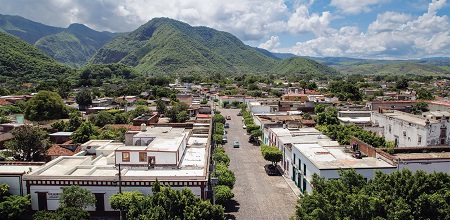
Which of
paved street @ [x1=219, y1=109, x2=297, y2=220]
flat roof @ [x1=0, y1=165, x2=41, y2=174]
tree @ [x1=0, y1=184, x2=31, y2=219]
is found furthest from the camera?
paved street @ [x1=219, y1=109, x2=297, y2=220]

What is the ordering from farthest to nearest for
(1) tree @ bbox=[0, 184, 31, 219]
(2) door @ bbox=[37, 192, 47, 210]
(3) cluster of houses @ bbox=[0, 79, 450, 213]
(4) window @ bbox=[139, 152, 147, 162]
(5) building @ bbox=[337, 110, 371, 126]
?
(5) building @ bbox=[337, 110, 371, 126]
(4) window @ bbox=[139, 152, 147, 162]
(2) door @ bbox=[37, 192, 47, 210]
(3) cluster of houses @ bbox=[0, 79, 450, 213]
(1) tree @ bbox=[0, 184, 31, 219]

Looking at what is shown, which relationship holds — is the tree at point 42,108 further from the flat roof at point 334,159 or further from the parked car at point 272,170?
the flat roof at point 334,159

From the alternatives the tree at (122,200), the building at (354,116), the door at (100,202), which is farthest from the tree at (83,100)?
the tree at (122,200)

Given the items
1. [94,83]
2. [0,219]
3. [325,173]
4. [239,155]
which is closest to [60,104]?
[239,155]

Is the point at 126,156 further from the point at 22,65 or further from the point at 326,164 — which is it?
the point at 22,65

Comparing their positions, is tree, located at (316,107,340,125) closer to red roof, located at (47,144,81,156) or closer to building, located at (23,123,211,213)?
building, located at (23,123,211,213)

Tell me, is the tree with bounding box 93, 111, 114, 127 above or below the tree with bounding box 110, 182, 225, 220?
above

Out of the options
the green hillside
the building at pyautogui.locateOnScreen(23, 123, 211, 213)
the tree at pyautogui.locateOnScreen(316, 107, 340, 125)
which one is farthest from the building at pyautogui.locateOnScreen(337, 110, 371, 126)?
the green hillside
